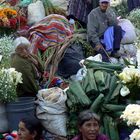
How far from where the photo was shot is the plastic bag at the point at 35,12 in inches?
384

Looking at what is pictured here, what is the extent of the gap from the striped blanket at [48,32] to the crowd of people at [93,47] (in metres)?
0.34

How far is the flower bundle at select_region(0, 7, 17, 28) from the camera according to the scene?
8719 millimetres

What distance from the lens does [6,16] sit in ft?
29.1

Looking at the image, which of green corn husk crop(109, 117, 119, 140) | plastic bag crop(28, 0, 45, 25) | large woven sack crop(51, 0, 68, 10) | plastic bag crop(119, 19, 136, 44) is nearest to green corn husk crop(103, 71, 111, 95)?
green corn husk crop(109, 117, 119, 140)

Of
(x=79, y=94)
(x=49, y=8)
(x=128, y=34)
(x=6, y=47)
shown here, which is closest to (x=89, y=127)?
(x=79, y=94)

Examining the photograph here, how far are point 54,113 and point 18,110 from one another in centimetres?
50

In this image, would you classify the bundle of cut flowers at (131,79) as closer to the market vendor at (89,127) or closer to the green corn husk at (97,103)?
the green corn husk at (97,103)

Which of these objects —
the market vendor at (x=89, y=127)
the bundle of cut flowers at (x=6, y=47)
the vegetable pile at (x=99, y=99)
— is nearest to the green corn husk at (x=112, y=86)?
the vegetable pile at (x=99, y=99)

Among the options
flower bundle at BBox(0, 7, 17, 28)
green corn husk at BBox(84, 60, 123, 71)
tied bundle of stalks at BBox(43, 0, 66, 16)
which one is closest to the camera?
green corn husk at BBox(84, 60, 123, 71)

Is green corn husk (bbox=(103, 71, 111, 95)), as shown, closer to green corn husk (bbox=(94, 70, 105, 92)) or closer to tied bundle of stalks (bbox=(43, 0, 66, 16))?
green corn husk (bbox=(94, 70, 105, 92))

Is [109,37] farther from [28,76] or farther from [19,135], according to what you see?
[19,135]

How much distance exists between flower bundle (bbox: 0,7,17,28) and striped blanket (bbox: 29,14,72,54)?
39cm

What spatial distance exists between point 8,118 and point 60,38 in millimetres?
2505

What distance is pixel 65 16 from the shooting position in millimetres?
10180
